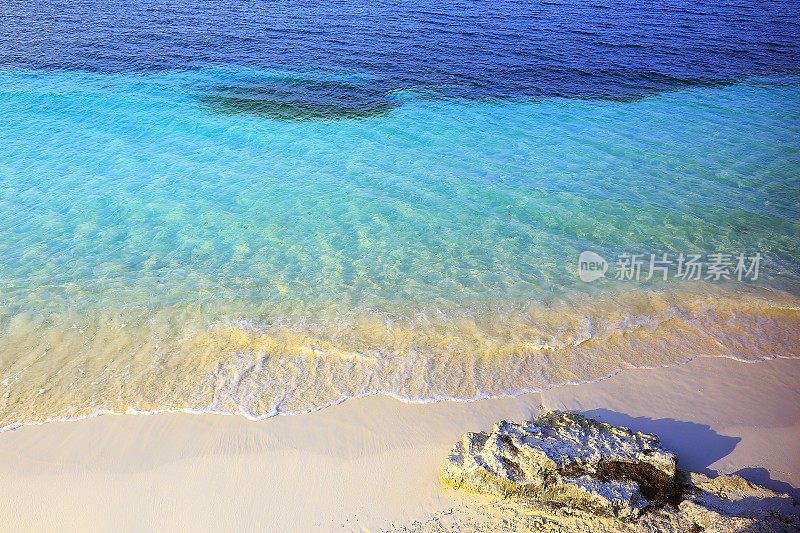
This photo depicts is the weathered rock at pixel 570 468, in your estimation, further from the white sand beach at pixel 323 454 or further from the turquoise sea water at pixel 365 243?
the turquoise sea water at pixel 365 243

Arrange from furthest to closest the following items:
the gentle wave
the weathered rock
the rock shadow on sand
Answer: the gentle wave
the rock shadow on sand
the weathered rock

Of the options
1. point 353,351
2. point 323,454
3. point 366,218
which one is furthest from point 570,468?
point 366,218

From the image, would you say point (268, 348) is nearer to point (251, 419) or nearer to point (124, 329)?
point (251, 419)

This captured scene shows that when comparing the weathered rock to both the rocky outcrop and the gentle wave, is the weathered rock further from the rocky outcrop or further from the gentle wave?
the gentle wave

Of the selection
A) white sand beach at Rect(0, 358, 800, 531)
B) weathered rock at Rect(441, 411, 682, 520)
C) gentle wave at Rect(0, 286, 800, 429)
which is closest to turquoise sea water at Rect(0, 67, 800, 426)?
gentle wave at Rect(0, 286, 800, 429)

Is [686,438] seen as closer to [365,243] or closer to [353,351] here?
[353,351]

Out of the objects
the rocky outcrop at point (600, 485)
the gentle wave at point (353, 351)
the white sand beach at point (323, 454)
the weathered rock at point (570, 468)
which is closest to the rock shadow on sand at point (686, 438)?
the white sand beach at point (323, 454)

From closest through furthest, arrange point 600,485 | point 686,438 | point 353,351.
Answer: point 600,485 → point 686,438 → point 353,351
